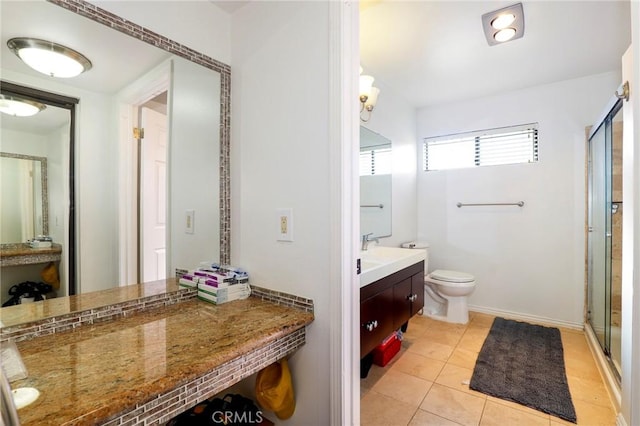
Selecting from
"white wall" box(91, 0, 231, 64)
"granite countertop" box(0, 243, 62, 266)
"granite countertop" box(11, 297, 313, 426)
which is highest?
"white wall" box(91, 0, 231, 64)

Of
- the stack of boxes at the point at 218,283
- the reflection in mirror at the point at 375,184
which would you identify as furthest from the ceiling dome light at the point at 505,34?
the stack of boxes at the point at 218,283

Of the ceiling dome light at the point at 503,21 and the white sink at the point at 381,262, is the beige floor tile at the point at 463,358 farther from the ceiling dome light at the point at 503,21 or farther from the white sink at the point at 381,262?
the ceiling dome light at the point at 503,21

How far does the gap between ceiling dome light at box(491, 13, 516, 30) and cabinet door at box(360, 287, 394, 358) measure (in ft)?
6.04

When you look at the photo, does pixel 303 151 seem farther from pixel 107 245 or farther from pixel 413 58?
pixel 413 58

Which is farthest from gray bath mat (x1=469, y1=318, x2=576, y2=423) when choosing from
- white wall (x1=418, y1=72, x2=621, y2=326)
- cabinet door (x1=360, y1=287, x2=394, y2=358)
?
cabinet door (x1=360, y1=287, x2=394, y2=358)

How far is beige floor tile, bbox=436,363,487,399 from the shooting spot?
1836 mm

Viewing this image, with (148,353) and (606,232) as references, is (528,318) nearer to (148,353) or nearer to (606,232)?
(606,232)

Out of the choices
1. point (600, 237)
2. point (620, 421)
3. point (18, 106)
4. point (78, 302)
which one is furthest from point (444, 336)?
point (18, 106)

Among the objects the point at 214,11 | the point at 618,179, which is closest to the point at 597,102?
the point at 618,179

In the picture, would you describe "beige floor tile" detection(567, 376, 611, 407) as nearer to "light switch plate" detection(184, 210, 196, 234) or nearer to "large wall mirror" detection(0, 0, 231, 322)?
"large wall mirror" detection(0, 0, 231, 322)

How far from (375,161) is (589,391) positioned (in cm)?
217

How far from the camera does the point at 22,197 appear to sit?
3.14 feet

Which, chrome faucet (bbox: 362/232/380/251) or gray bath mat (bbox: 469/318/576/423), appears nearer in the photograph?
gray bath mat (bbox: 469/318/576/423)

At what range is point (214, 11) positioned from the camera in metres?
1.44
